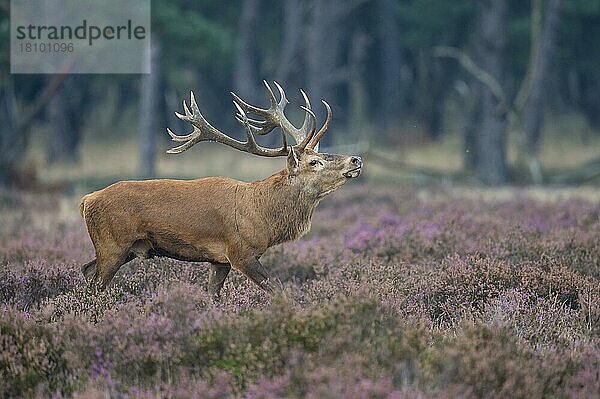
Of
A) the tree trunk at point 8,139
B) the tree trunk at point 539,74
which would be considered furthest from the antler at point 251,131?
the tree trunk at point 8,139

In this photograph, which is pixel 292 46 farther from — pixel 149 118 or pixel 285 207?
pixel 285 207

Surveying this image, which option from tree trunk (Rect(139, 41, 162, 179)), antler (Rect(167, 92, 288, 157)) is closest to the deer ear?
antler (Rect(167, 92, 288, 157))

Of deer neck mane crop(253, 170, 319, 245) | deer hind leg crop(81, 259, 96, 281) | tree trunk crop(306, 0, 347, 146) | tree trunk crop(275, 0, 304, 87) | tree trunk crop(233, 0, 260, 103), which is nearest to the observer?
deer neck mane crop(253, 170, 319, 245)

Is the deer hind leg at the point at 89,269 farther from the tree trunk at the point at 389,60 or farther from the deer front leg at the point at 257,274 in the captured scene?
the tree trunk at the point at 389,60

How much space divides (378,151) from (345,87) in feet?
23.5

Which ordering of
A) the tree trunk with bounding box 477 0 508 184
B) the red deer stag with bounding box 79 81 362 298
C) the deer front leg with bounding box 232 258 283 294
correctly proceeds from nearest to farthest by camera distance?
the deer front leg with bounding box 232 258 283 294
the red deer stag with bounding box 79 81 362 298
the tree trunk with bounding box 477 0 508 184

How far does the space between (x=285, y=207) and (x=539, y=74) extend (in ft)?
54.9

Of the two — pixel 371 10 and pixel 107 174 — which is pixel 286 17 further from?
pixel 107 174

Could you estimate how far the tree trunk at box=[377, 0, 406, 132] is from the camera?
30000 millimetres

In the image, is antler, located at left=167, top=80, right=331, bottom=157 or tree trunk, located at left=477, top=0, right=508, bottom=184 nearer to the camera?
antler, located at left=167, top=80, right=331, bottom=157

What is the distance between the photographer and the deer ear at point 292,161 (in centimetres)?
754

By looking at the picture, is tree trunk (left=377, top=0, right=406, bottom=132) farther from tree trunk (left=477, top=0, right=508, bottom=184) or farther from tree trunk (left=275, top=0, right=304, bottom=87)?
tree trunk (left=477, top=0, right=508, bottom=184)

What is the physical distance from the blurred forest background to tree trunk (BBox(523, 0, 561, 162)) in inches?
2.0

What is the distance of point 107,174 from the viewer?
79.0ft
